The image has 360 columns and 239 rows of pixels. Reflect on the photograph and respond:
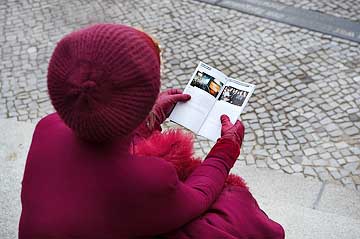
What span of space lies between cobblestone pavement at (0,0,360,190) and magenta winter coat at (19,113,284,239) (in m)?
2.18

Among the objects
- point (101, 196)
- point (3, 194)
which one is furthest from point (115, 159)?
point (3, 194)

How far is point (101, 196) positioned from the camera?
1.41 m

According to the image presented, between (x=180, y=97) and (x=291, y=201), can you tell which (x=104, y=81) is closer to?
(x=180, y=97)

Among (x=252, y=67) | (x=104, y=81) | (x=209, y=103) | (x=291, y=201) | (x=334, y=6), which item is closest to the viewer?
(x=104, y=81)

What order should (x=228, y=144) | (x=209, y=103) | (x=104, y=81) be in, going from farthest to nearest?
(x=209, y=103), (x=228, y=144), (x=104, y=81)

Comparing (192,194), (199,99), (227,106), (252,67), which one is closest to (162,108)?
(199,99)

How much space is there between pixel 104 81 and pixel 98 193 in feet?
1.05

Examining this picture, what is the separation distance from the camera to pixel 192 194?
157 centimetres

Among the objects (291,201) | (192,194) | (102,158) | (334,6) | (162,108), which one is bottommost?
(291,201)

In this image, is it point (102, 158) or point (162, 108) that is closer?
point (102, 158)

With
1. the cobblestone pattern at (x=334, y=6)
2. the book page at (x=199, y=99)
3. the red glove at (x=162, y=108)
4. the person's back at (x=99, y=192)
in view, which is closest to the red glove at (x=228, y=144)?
the book page at (x=199, y=99)

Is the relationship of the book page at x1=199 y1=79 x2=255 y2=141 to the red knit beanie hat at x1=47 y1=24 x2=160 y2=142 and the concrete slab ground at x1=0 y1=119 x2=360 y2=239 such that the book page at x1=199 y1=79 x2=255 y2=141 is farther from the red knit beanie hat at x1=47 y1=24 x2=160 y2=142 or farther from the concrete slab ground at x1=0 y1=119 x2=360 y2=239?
the concrete slab ground at x1=0 y1=119 x2=360 y2=239

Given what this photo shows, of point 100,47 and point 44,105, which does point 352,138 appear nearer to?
point 44,105

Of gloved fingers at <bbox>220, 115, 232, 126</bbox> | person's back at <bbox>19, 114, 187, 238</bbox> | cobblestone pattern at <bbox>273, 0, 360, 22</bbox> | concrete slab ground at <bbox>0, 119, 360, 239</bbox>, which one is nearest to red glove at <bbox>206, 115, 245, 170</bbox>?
gloved fingers at <bbox>220, 115, 232, 126</bbox>
